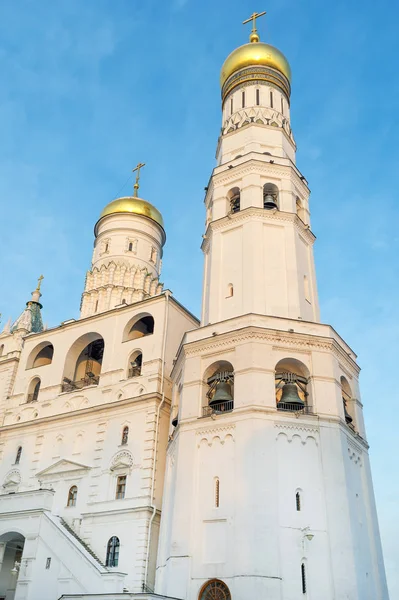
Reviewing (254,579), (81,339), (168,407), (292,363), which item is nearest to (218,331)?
(292,363)

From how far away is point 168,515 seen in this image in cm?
1973

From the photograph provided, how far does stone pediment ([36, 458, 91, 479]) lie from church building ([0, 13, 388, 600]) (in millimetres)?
81

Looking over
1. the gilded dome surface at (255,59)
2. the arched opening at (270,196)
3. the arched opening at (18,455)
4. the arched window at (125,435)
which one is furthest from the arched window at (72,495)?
the gilded dome surface at (255,59)

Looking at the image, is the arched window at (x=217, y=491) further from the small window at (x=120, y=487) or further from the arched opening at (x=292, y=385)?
the small window at (x=120, y=487)

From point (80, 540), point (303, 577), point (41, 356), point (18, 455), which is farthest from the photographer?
point (41, 356)

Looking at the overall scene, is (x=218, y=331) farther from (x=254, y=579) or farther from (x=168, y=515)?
(x=254, y=579)

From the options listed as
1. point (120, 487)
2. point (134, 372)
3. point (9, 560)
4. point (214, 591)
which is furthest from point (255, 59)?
point (9, 560)

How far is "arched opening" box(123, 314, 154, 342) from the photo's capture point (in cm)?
2792

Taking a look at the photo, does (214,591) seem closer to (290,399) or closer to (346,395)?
(290,399)

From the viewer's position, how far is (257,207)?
2450 cm

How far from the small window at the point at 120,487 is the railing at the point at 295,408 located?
7.74 metres

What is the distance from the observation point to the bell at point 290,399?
1912 centimetres

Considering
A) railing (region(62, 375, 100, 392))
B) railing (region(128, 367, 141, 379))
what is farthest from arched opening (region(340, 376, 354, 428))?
railing (region(62, 375, 100, 392))

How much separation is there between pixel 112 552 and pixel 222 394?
25.9ft
